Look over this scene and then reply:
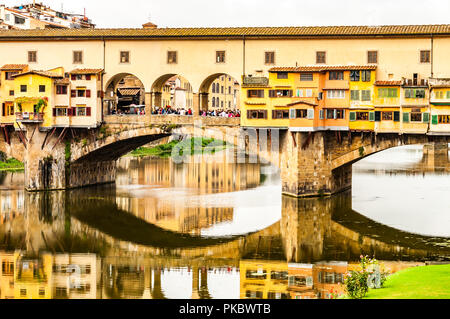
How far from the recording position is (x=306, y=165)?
4138cm

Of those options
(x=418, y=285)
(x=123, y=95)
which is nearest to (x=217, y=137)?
(x=123, y=95)

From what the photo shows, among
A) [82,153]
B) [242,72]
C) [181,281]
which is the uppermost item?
[242,72]

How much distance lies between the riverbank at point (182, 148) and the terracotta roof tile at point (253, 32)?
24420 millimetres

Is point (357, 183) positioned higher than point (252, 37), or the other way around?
point (252, 37)

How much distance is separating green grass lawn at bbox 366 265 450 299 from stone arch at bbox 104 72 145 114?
81.3 feet

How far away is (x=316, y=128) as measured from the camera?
41.1 meters

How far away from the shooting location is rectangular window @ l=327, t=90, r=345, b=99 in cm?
4125

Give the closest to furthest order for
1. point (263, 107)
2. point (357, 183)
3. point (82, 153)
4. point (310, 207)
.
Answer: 1. point (310, 207)
2. point (263, 107)
3. point (82, 153)
4. point (357, 183)

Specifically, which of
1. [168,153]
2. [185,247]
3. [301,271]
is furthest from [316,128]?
[168,153]

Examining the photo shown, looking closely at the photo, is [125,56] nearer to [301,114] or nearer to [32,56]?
[32,56]

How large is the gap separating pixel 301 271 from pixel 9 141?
25.8 m

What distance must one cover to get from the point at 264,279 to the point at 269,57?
19694 millimetres

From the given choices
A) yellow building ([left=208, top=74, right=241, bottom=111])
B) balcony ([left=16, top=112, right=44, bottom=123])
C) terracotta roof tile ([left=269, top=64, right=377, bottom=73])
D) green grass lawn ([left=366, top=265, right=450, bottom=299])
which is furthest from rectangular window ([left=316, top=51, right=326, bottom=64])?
yellow building ([left=208, top=74, right=241, bottom=111])

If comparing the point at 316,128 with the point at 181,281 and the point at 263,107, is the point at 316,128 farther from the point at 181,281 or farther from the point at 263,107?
the point at 181,281
